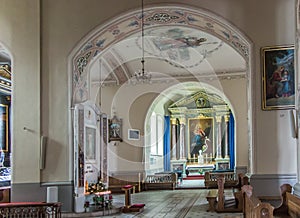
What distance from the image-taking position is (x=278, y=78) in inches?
346

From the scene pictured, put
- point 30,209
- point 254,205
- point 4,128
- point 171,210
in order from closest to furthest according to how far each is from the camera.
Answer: point 254,205, point 30,209, point 171,210, point 4,128

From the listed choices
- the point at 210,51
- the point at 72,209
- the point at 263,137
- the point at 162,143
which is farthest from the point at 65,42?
the point at 162,143

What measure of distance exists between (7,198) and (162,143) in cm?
1193

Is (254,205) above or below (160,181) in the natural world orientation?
above

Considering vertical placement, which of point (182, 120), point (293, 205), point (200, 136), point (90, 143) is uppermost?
point (182, 120)

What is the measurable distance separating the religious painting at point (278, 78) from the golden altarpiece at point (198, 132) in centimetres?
1307

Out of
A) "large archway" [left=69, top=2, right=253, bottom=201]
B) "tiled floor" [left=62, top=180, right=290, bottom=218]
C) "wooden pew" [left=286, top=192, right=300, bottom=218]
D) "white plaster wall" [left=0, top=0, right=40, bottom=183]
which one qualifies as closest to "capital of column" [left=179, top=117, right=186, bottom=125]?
"large archway" [left=69, top=2, right=253, bottom=201]

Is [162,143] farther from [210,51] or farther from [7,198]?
[7,198]

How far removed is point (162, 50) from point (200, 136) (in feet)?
31.7

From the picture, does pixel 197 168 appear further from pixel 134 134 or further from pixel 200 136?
pixel 134 134

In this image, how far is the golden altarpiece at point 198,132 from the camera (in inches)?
886

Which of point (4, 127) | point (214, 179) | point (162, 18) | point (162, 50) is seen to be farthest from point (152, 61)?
point (162, 18)

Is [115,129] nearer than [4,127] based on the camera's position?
No

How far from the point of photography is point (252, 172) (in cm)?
886
